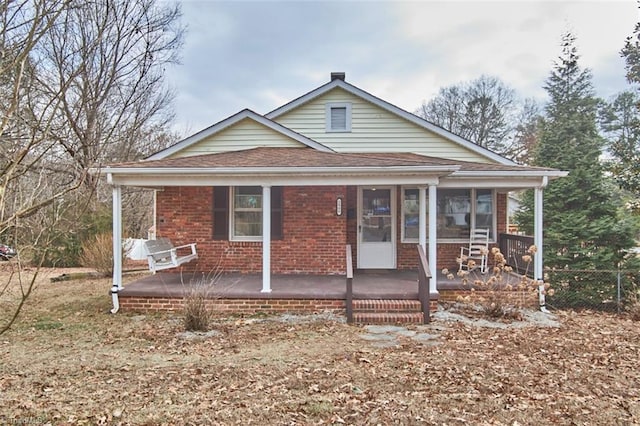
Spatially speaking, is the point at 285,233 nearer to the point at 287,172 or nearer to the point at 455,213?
the point at 287,172

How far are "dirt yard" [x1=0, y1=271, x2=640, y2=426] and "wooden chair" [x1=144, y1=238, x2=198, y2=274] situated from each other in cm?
114

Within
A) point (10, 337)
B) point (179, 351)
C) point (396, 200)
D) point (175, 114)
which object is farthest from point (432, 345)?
point (175, 114)

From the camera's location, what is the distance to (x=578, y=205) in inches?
399

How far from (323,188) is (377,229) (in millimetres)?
1736

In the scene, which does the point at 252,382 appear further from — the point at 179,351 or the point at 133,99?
the point at 133,99

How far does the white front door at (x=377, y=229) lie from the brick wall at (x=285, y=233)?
78 centimetres

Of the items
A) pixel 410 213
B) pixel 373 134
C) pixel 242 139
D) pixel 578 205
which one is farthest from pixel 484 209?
pixel 242 139

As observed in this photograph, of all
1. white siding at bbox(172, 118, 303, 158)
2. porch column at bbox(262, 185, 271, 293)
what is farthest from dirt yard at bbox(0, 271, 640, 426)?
white siding at bbox(172, 118, 303, 158)

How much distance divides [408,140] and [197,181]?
575 cm

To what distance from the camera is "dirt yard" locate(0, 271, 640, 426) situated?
3.53m

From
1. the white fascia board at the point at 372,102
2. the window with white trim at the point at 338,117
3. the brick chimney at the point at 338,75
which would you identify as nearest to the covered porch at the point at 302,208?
the window with white trim at the point at 338,117

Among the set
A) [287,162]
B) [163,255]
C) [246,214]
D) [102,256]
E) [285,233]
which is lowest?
Result: [102,256]

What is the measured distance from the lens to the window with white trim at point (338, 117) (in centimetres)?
1056

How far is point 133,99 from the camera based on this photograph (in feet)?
58.7
